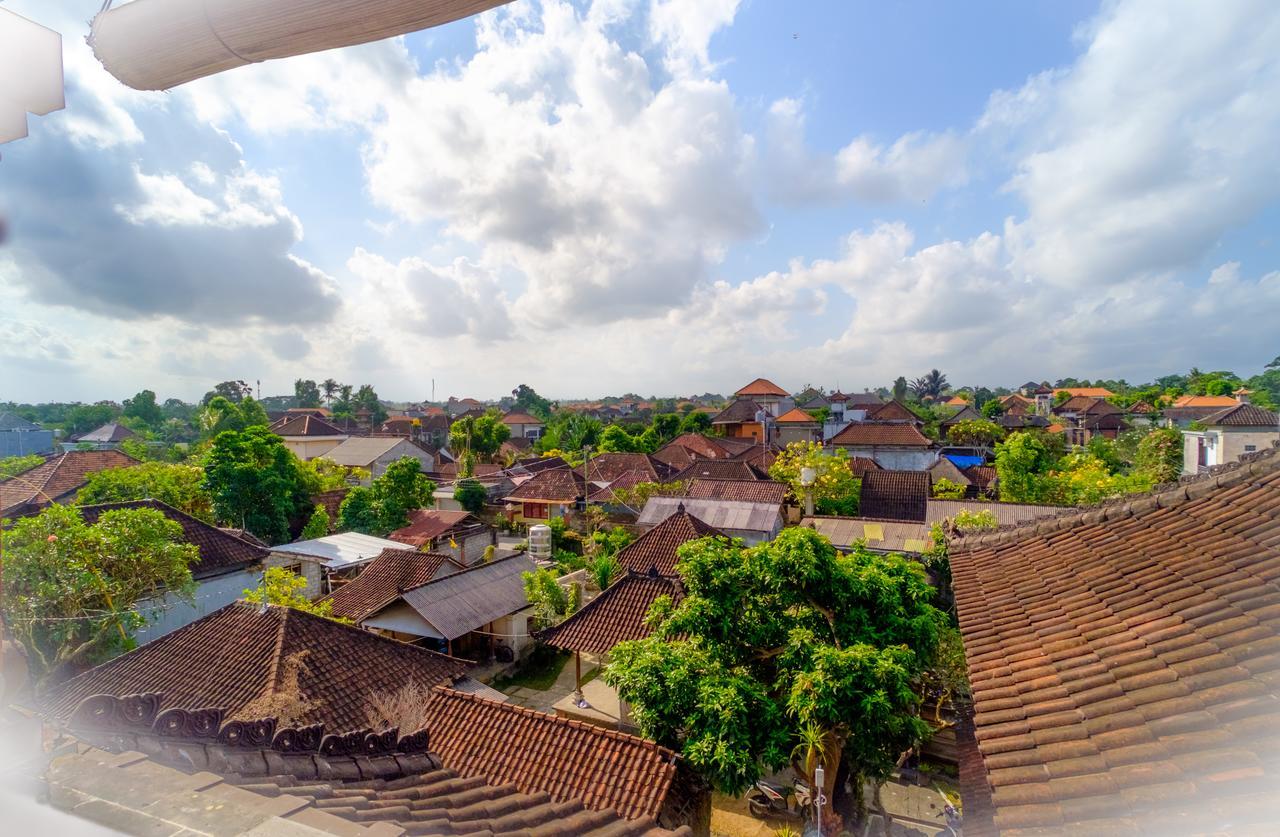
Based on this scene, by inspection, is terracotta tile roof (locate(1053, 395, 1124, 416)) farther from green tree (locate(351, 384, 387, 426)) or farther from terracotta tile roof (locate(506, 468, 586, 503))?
green tree (locate(351, 384, 387, 426))

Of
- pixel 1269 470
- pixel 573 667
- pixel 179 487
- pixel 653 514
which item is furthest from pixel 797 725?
pixel 179 487

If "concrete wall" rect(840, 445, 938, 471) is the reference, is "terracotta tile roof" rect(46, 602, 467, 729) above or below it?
below

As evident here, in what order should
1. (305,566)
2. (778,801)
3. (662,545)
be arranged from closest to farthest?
1. (778,801)
2. (662,545)
3. (305,566)

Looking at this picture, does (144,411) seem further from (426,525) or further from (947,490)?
(947,490)

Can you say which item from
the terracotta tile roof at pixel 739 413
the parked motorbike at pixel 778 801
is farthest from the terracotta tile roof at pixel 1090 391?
the parked motorbike at pixel 778 801

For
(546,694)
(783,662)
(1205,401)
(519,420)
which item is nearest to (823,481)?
(546,694)

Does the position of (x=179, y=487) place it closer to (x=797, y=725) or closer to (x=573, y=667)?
(x=573, y=667)

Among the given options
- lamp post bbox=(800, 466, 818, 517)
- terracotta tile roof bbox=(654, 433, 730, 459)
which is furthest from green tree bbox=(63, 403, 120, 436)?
lamp post bbox=(800, 466, 818, 517)
